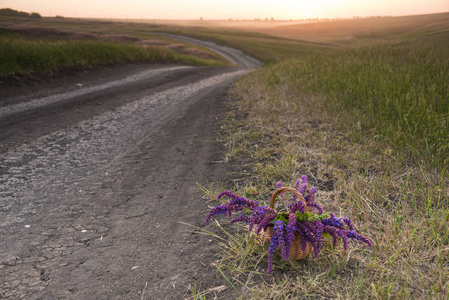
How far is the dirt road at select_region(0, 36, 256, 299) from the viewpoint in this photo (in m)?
2.68

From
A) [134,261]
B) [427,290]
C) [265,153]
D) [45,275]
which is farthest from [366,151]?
[45,275]

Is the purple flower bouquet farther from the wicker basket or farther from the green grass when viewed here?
the green grass

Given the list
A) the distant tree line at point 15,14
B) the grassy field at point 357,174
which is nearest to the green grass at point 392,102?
the grassy field at point 357,174

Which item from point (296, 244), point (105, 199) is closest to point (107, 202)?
point (105, 199)

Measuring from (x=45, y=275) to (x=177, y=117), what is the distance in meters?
5.90

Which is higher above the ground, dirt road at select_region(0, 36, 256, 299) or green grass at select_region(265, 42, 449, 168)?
green grass at select_region(265, 42, 449, 168)

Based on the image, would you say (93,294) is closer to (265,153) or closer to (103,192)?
(103,192)

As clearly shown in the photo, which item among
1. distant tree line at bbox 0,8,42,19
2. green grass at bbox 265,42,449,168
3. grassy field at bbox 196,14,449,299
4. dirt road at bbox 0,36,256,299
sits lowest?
dirt road at bbox 0,36,256,299

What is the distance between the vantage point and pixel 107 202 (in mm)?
4098

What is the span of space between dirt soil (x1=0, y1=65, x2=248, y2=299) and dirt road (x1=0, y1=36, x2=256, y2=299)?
0.04 feet

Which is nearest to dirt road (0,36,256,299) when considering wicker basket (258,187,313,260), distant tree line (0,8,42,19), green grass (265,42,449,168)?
wicker basket (258,187,313,260)

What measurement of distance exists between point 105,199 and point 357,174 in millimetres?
3176

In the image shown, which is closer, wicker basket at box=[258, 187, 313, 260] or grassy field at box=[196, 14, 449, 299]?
grassy field at box=[196, 14, 449, 299]

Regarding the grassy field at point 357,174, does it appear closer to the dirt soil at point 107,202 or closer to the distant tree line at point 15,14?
the dirt soil at point 107,202
